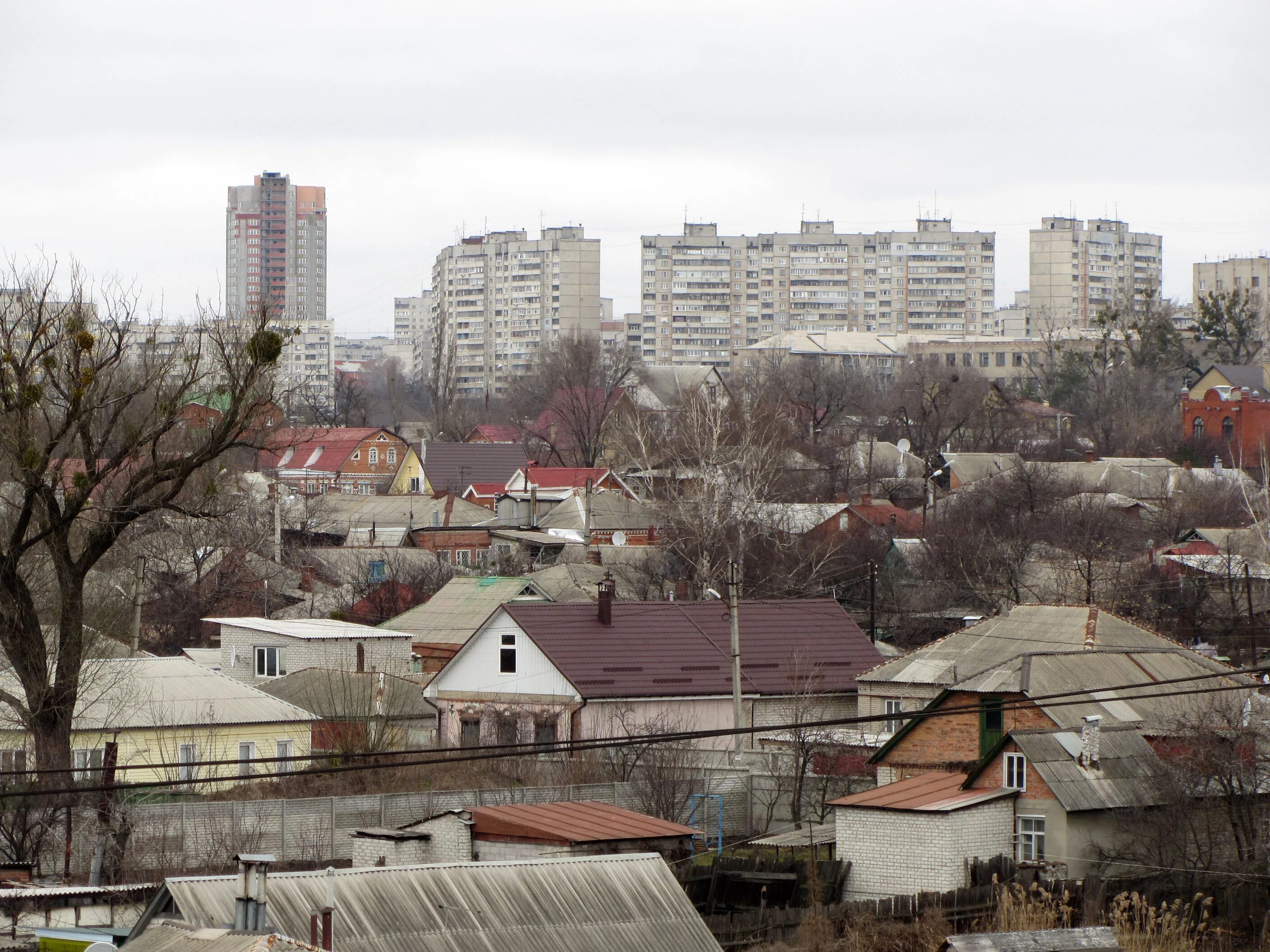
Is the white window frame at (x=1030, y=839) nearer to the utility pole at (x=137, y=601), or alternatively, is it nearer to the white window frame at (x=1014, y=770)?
A: the white window frame at (x=1014, y=770)

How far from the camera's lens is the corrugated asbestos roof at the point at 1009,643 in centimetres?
2878

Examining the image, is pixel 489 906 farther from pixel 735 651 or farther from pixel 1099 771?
pixel 735 651

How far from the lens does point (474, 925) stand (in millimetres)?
14102

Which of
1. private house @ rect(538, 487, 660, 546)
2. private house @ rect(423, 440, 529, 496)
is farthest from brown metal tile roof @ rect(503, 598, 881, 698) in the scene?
private house @ rect(423, 440, 529, 496)

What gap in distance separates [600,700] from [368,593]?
16.8 m

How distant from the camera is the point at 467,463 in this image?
80750mm

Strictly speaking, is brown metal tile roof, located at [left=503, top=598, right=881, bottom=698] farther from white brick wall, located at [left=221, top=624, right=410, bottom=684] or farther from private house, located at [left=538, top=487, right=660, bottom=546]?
private house, located at [left=538, top=487, right=660, bottom=546]

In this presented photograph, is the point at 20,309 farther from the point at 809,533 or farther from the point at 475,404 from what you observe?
the point at 475,404

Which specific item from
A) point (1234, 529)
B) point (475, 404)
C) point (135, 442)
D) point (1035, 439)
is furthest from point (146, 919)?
point (475, 404)

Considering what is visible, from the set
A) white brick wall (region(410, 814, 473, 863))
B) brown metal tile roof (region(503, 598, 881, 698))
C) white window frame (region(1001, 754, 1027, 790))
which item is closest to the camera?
white brick wall (region(410, 814, 473, 863))

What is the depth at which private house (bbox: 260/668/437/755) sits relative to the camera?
28.9 metres

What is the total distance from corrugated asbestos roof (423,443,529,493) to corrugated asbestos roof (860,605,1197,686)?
48820mm

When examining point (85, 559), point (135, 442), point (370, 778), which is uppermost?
point (135, 442)

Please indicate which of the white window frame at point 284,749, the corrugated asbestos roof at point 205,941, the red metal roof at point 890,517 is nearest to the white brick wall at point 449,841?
the corrugated asbestos roof at point 205,941
